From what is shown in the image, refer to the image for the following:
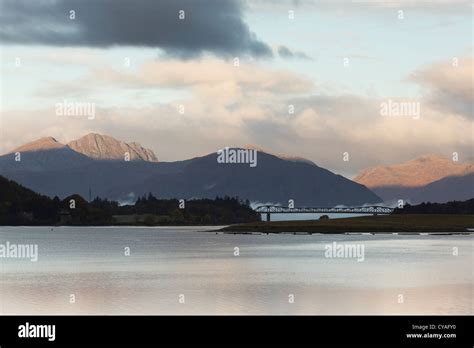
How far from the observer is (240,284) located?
78375 mm

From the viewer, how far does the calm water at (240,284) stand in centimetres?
6053

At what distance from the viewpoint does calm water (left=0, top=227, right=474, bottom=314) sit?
60.5 meters

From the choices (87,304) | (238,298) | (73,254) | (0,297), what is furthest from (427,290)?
(73,254)

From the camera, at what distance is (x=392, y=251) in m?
134
